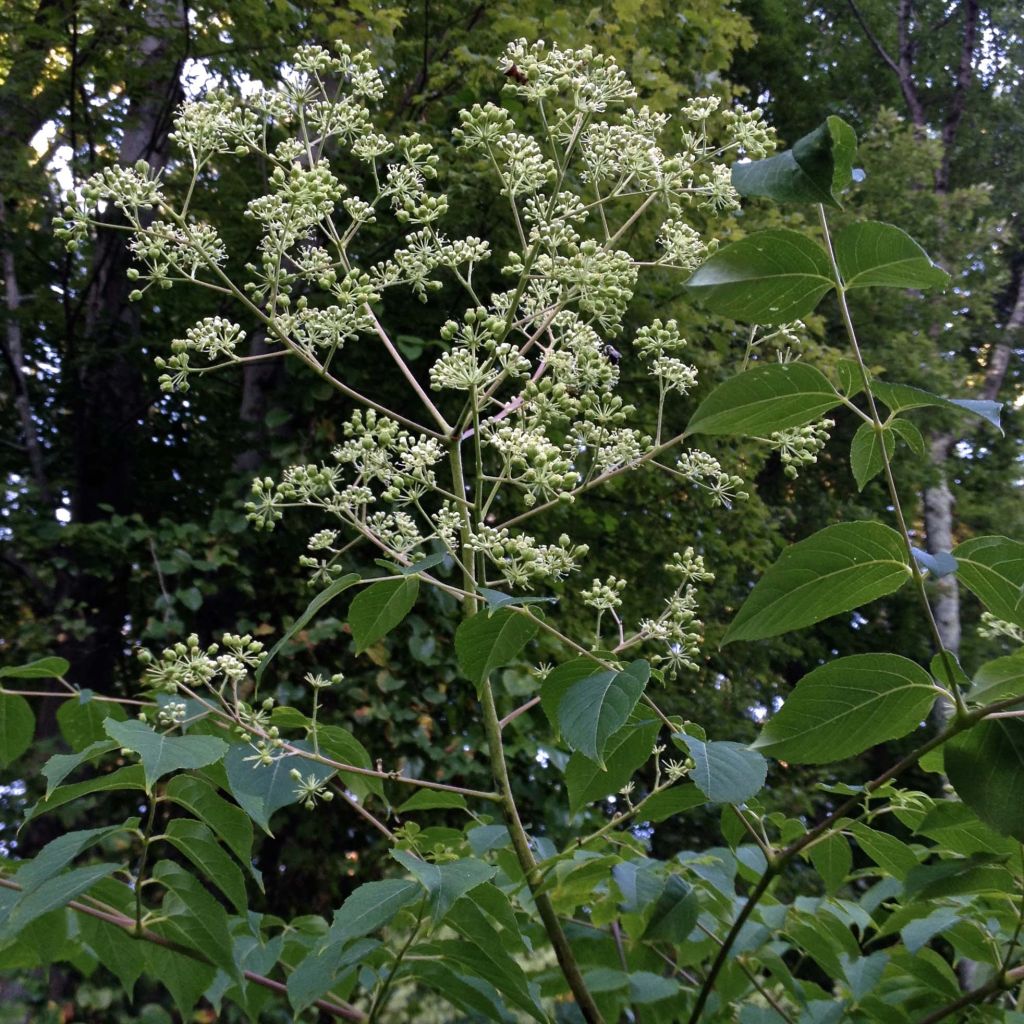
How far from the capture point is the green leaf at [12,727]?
160 cm

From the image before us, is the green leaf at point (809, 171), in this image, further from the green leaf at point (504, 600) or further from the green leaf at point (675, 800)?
the green leaf at point (675, 800)

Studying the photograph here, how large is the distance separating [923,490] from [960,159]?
283 inches

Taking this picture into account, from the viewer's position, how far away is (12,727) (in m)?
1.61

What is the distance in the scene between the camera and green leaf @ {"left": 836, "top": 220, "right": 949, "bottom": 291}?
1.04 metres

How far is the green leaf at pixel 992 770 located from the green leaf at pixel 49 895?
94cm

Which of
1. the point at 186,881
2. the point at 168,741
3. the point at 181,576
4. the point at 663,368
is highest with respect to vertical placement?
the point at 663,368

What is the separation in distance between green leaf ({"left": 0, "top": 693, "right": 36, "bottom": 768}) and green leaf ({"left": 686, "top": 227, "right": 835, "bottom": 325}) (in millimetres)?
1247

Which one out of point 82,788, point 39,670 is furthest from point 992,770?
point 39,670

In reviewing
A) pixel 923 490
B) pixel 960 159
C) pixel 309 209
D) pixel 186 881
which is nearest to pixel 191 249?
pixel 309 209

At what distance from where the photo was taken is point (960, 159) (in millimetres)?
15281

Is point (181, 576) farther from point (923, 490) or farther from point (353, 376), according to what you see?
point (923, 490)

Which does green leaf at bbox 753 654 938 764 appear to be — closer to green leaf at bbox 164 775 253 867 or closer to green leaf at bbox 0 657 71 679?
green leaf at bbox 164 775 253 867

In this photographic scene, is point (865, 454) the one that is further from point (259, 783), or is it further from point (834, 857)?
point (259, 783)

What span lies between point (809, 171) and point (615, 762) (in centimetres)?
71
